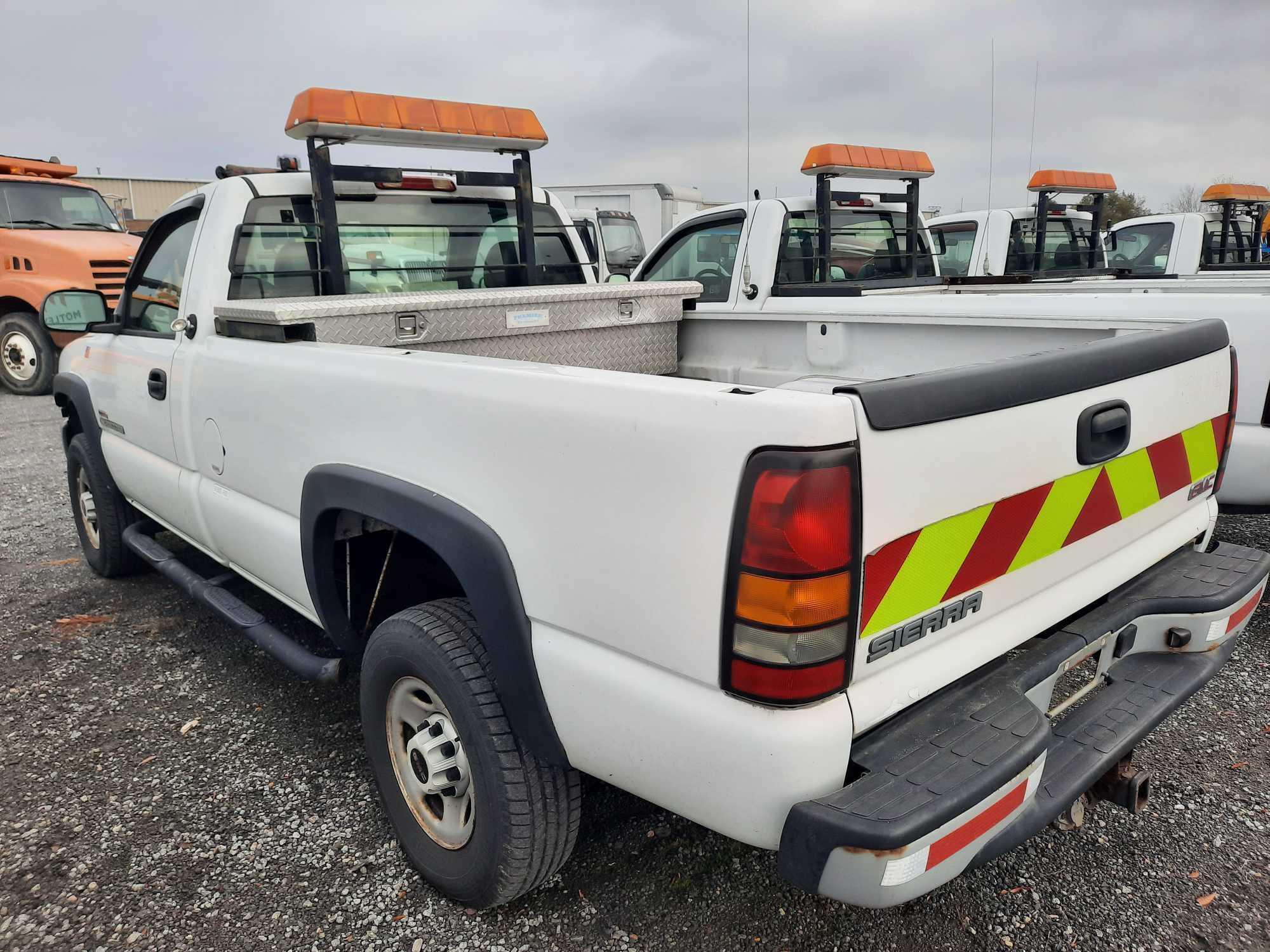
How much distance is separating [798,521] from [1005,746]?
2.05 feet

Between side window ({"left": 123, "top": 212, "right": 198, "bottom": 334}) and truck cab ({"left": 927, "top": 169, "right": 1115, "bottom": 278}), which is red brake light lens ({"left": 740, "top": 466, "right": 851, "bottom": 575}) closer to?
side window ({"left": 123, "top": 212, "right": 198, "bottom": 334})

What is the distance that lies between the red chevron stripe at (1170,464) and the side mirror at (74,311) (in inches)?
158

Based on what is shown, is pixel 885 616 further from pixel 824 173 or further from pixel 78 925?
pixel 824 173

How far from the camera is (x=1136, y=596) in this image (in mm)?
2293

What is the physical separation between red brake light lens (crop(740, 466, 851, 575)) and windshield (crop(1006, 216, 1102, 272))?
903cm

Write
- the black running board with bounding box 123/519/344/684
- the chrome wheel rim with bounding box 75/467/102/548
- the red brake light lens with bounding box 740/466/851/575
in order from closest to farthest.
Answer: the red brake light lens with bounding box 740/466/851/575 → the black running board with bounding box 123/519/344/684 → the chrome wheel rim with bounding box 75/467/102/548

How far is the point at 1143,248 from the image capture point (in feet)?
34.6

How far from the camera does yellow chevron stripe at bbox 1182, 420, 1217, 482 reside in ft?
7.84

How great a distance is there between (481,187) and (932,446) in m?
3.00

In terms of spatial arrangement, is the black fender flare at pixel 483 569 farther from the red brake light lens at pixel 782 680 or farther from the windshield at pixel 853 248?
the windshield at pixel 853 248

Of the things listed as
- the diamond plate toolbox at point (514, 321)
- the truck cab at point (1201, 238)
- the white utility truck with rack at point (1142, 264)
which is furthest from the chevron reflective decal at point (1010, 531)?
the truck cab at point (1201, 238)

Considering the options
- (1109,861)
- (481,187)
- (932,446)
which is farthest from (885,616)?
(481,187)

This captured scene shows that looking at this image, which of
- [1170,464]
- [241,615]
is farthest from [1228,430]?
[241,615]

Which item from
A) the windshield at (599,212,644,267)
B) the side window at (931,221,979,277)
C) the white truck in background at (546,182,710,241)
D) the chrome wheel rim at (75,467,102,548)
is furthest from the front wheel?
the white truck in background at (546,182,710,241)
